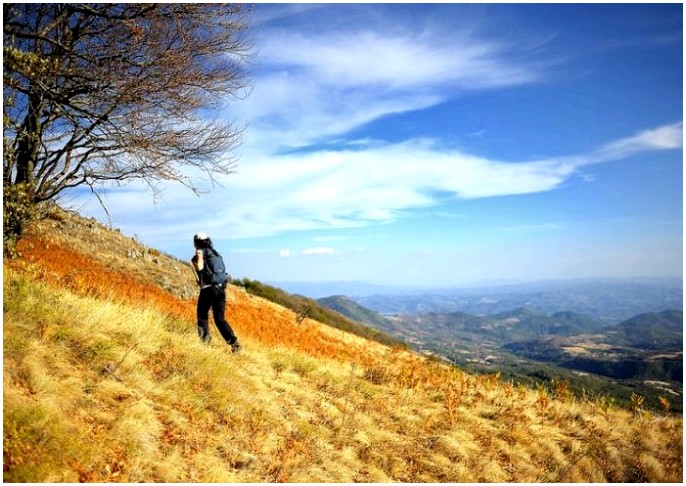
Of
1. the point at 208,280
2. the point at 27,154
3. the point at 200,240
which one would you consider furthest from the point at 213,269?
the point at 27,154

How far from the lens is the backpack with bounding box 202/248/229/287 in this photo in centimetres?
768

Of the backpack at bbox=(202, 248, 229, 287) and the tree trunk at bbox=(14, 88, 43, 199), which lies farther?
the tree trunk at bbox=(14, 88, 43, 199)

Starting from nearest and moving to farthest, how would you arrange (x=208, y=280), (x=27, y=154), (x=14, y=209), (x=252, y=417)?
(x=252, y=417)
(x=14, y=209)
(x=208, y=280)
(x=27, y=154)

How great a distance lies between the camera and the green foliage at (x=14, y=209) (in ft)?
23.4

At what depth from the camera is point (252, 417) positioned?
19.3 feet

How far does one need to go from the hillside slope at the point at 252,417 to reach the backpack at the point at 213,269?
107 centimetres

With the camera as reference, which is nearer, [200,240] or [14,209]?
[14,209]

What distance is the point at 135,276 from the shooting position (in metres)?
17.3

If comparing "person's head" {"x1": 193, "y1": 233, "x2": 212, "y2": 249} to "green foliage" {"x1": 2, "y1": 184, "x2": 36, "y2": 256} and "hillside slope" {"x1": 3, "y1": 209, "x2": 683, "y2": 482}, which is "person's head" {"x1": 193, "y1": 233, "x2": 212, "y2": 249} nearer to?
"hillside slope" {"x1": 3, "y1": 209, "x2": 683, "y2": 482}

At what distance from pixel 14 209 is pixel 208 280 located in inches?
131

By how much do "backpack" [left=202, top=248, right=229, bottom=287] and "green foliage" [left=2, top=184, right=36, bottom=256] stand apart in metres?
2.94

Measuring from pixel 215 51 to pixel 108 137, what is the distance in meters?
2.69

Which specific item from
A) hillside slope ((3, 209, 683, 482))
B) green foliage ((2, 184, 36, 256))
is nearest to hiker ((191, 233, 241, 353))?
hillside slope ((3, 209, 683, 482))

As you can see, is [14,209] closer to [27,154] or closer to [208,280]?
[27,154]
